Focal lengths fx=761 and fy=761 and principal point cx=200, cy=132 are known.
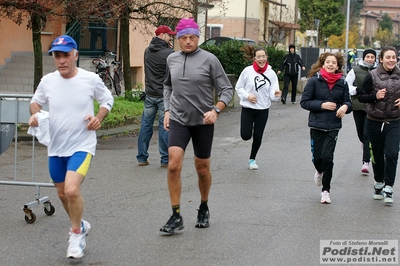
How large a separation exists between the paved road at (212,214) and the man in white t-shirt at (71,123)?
534 millimetres

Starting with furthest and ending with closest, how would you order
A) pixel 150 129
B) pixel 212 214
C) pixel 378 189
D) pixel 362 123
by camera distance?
1. pixel 150 129
2. pixel 362 123
3. pixel 378 189
4. pixel 212 214

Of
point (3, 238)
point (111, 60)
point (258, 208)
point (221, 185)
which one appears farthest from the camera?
point (111, 60)

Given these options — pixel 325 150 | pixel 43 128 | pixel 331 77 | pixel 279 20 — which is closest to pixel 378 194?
pixel 325 150

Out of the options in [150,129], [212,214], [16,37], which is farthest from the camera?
[16,37]

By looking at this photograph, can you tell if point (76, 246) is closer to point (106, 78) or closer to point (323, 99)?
point (323, 99)

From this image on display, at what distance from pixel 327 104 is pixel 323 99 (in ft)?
0.42

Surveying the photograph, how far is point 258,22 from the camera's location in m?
51.3

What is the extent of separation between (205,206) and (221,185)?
2.44 m

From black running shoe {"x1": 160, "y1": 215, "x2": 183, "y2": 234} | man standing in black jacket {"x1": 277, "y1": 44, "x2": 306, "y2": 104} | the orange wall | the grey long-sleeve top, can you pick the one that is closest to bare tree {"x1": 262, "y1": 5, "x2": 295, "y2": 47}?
man standing in black jacket {"x1": 277, "y1": 44, "x2": 306, "y2": 104}

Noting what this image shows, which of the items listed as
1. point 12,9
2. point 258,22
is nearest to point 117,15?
point 12,9

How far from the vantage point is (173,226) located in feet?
23.3

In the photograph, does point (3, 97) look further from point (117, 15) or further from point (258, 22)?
point (258, 22)

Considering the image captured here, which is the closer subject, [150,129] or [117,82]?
[150,129]

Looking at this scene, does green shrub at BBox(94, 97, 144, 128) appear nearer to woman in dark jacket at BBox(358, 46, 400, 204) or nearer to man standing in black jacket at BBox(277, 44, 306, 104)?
woman in dark jacket at BBox(358, 46, 400, 204)
